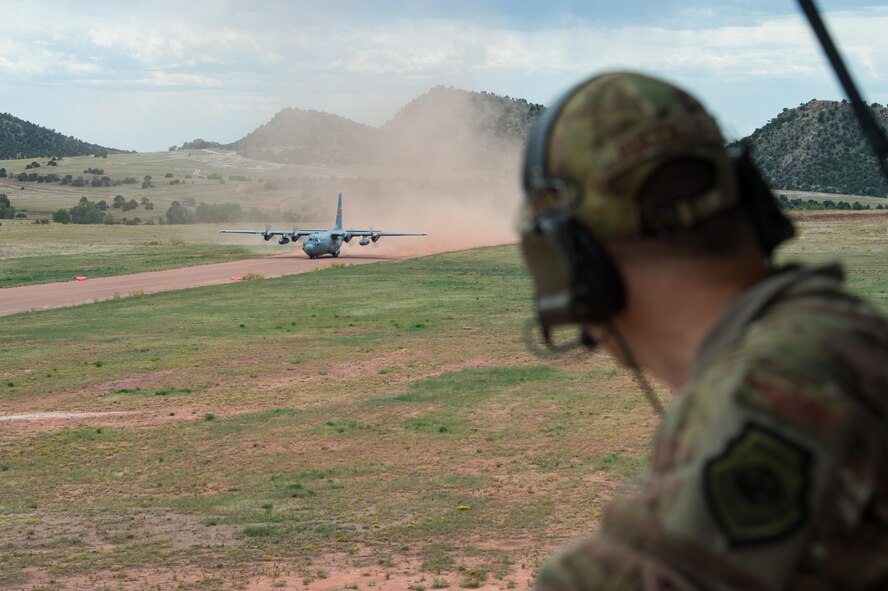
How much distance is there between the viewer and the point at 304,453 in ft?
65.0

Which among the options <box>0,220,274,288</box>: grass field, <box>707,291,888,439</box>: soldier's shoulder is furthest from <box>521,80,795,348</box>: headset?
<box>0,220,274,288</box>: grass field

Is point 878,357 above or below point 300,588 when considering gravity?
above

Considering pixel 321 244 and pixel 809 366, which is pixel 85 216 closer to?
pixel 321 244

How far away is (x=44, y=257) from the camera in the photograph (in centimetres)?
7312

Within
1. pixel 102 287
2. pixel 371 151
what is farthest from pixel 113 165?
pixel 102 287

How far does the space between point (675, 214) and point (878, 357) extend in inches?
14.2

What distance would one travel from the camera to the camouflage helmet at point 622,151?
1.79 m

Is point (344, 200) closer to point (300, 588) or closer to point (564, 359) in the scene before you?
point (564, 359)

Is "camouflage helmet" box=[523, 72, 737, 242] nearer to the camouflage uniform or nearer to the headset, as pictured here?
the headset

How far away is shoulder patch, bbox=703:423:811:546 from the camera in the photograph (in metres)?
1.40

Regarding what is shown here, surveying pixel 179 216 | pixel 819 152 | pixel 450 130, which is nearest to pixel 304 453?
pixel 179 216

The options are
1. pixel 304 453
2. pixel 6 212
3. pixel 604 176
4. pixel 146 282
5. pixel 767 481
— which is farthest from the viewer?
pixel 6 212

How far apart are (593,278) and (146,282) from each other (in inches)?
2227

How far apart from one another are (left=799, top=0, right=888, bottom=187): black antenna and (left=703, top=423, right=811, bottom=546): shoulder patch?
1.11 meters
